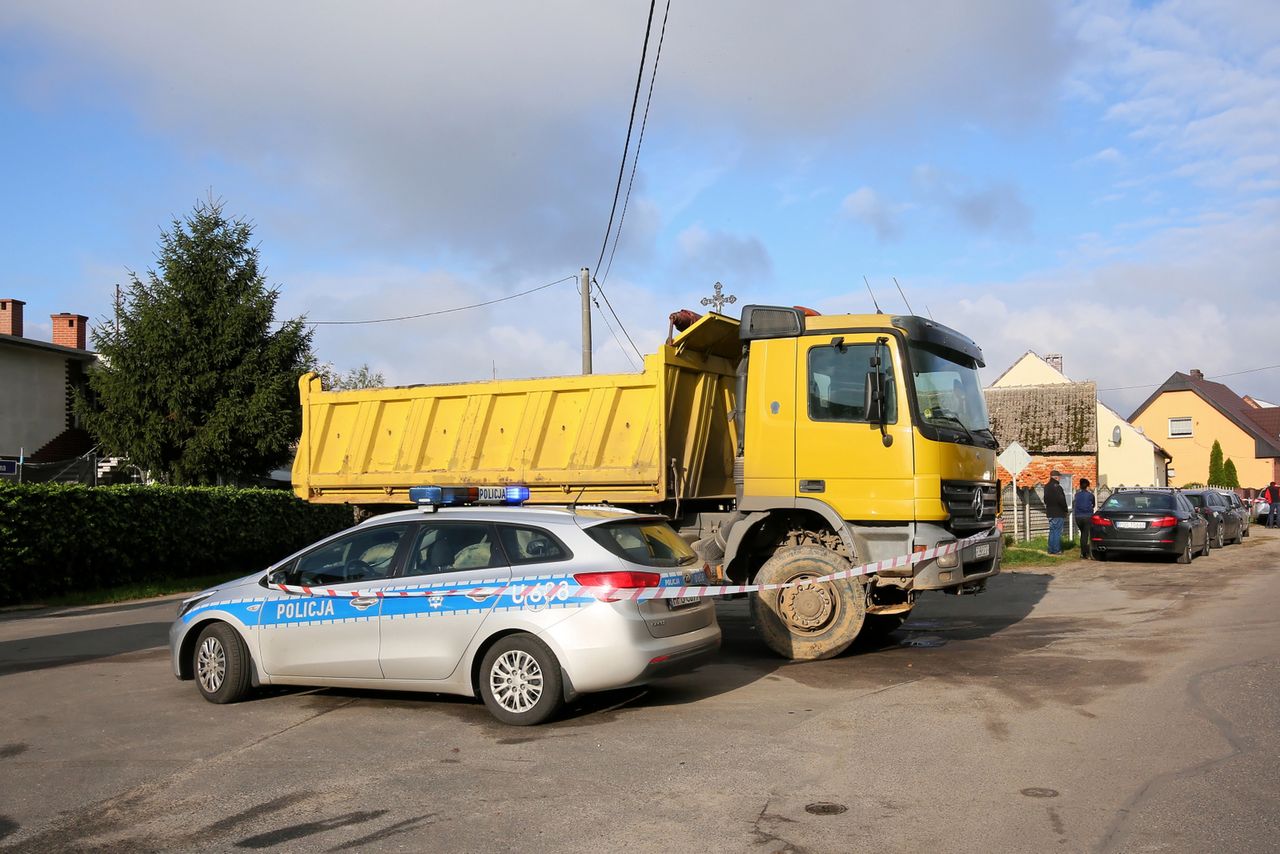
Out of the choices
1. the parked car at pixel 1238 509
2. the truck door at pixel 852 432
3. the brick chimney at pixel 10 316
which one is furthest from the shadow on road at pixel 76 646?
the parked car at pixel 1238 509

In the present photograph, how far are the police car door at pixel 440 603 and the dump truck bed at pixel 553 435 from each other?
99.6 inches

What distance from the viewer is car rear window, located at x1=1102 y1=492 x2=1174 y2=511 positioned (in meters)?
21.0

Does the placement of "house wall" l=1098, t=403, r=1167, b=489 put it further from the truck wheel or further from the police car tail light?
the police car tail light

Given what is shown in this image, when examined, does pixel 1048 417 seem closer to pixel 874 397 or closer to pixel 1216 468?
pixel 1216 468

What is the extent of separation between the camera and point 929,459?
9.09 metres

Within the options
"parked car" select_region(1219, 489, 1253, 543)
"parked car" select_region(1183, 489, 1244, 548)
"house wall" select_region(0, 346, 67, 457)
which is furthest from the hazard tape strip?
"house wall" select_region(0, 346, 67, 457)

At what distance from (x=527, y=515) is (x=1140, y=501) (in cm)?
1750

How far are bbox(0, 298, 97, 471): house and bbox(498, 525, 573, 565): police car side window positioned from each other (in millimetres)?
24538

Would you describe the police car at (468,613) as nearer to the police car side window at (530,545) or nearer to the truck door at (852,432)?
the police car side window at (530,545)

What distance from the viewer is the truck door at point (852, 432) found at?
360 inches

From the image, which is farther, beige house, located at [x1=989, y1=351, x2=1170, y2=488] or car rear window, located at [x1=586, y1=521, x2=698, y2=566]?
beige house, located at [x1=989, y1=351, x2=1170, y2=488]

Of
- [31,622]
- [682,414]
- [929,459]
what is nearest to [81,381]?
[31,622]

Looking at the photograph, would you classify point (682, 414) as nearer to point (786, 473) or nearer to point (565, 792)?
point (786, 473)

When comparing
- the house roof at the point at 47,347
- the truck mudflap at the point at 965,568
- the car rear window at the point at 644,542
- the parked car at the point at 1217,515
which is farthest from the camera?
the house roof at the point at 47,347
